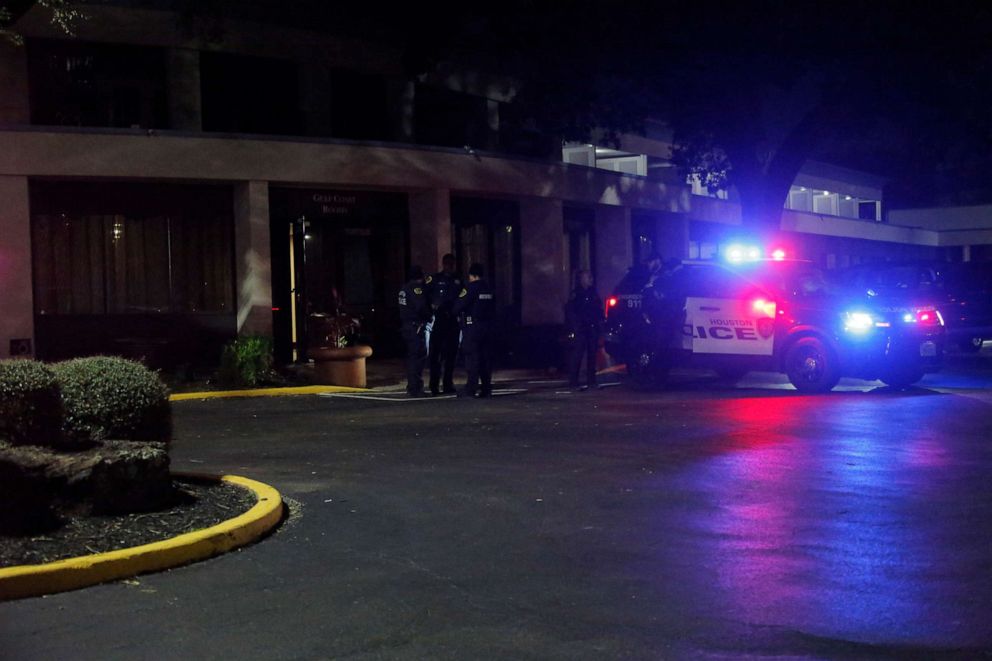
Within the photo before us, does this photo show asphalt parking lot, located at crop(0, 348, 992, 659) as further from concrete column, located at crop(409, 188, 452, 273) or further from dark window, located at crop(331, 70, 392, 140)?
dark window, located at crop(331, 70, 392, 140)

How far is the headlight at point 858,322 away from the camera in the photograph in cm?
1730

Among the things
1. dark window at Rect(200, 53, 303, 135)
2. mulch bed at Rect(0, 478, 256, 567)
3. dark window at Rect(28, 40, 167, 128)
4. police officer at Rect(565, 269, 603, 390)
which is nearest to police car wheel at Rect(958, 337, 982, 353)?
police officer at Rect(565, 269, 603, 390)

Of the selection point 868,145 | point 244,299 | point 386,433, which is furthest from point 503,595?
point 868,145

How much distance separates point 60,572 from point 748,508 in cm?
469

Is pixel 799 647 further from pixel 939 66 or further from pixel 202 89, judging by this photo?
pixel 939 66

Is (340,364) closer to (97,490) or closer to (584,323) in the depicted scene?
(584,323)

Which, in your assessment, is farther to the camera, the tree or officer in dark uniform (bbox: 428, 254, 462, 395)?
the tree

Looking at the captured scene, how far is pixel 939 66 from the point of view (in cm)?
2484

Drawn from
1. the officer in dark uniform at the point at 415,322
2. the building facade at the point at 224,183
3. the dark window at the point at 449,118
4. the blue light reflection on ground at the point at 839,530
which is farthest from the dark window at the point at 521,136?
the blue light reflection on ground at the point at 839,530

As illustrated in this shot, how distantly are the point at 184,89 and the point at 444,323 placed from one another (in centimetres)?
784

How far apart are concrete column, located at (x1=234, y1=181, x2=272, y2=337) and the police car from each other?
7041 millimetres

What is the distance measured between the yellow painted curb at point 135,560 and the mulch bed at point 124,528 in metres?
0.14

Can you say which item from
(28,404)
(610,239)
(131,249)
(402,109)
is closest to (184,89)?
(131,249)

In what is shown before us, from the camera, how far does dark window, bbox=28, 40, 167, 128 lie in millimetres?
22062
